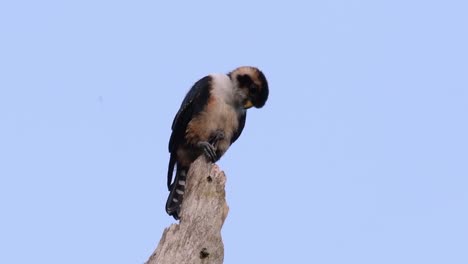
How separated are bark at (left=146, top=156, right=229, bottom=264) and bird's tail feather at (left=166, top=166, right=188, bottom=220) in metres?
1.78

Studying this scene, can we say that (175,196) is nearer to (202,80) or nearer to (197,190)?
(202,80)

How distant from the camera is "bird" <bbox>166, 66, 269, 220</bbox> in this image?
8273mm

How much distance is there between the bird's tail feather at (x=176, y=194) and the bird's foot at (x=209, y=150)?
0.40 m

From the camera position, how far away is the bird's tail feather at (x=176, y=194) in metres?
7.87

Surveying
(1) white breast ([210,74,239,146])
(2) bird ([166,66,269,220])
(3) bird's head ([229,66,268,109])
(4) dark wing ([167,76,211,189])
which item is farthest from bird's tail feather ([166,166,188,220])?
(3) bird's head ([229,66,268,109])

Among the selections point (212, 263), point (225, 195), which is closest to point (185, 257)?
point (212, 263)

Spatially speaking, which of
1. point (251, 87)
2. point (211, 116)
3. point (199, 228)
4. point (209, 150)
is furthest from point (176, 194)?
point (199, 228)

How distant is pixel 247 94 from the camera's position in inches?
338

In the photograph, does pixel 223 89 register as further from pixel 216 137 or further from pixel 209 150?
pixel 209 150

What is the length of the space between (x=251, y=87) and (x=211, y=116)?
59 cm

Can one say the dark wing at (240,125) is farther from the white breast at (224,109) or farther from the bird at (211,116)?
the white breast at (224,109)

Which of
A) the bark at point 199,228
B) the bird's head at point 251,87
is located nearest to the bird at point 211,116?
the bird's head at point 251,87

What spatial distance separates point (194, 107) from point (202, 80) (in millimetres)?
368

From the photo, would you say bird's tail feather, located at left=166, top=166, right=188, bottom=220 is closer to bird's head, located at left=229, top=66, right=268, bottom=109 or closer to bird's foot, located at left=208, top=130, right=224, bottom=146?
bird's foot, located at left=208, top=130, right=224, bottom=146
